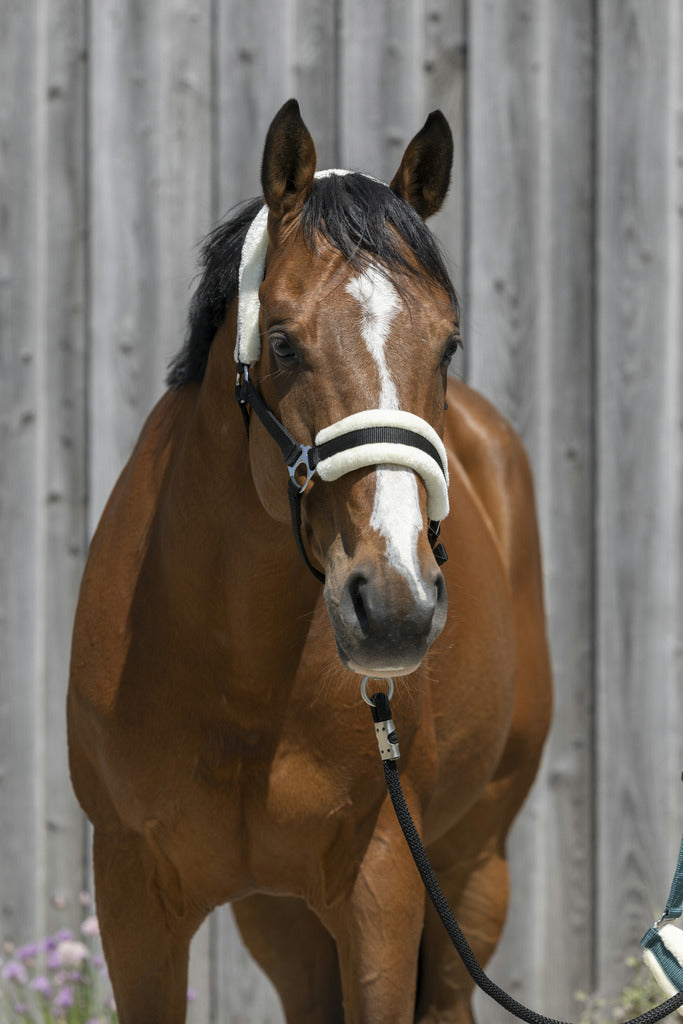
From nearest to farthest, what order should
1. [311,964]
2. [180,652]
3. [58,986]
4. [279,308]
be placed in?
[279,308], [180,652], [311,964], [58,986]

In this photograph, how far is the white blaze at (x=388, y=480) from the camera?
1256 mm

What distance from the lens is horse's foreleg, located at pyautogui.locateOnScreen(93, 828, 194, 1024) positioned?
1.87 metres

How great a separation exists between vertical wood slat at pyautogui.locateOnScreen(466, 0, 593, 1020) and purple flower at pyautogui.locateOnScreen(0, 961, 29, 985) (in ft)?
4.60

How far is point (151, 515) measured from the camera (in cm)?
193

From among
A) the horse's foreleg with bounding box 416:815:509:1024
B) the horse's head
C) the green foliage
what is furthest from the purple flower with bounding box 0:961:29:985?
the horse's head

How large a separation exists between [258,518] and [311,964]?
1310 millimetres

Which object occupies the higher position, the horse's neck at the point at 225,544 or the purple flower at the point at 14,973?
the horse's neck at the point at 225,544

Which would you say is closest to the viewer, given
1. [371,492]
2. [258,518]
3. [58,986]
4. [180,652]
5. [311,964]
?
[371,492]

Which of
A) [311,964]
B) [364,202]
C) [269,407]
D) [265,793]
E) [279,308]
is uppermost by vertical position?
[364,202]

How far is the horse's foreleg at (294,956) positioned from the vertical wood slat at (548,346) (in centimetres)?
97

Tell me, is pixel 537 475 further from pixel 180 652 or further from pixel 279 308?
pixel 279 308

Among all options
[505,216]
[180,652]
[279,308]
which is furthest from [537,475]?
Result: [279,308]

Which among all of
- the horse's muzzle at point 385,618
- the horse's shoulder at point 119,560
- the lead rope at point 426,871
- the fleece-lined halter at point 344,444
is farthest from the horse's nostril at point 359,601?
the horse's shoulder at point 119,560

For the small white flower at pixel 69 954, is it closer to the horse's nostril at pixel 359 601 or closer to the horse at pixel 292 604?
the horse at pixel 292 604
